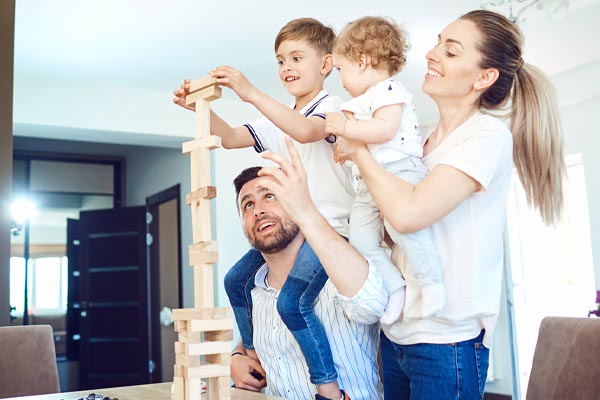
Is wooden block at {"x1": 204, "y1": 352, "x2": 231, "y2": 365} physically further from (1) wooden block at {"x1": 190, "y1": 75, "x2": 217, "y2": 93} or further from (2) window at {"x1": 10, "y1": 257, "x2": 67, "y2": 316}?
(2) window at {"x1": 10, "y1": 257, "x2": 67, "y2": 316}

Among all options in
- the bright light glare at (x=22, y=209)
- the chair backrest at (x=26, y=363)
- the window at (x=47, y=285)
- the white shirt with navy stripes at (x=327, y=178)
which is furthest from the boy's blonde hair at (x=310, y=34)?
the window at (x=47, y=285)

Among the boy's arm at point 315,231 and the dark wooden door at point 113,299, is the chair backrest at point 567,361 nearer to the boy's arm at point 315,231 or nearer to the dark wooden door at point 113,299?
the boy's arm at point 315,231

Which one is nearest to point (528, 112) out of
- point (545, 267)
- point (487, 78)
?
point (487, 78)

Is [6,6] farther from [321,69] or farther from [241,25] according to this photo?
[241,25]

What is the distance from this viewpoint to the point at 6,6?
9.16 feet

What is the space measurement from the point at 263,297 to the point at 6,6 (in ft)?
5.80

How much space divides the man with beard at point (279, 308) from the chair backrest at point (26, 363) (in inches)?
26.4

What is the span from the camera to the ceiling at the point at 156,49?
14.6ft

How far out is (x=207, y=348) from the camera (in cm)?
121

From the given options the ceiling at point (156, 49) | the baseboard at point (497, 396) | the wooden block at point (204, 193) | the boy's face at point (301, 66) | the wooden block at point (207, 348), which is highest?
the ceiling at point (156, 49)

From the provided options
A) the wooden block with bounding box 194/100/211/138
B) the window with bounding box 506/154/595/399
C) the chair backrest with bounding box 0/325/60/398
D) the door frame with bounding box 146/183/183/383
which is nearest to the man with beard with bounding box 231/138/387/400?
the wooden block with bounding box 194/100/211/138

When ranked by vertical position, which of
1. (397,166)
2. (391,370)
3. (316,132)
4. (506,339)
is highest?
(316,132)

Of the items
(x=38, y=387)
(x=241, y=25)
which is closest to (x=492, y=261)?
(x=38, y=387)

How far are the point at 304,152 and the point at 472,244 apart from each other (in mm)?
742
